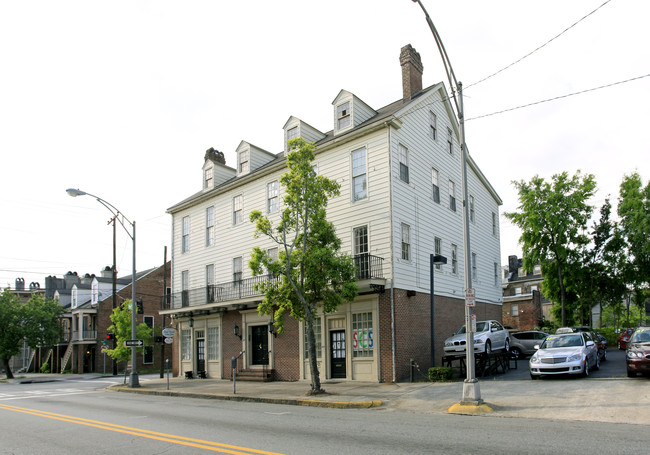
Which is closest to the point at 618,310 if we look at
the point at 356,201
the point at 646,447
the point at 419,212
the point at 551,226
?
the point at 551,226

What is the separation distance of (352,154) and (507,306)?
38.1 meters

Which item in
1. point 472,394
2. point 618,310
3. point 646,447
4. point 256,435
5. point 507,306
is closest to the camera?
point 646,447

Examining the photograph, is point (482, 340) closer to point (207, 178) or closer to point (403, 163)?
point (403, 163)

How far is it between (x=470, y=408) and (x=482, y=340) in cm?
759

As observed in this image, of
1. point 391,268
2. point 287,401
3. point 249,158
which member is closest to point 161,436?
point 287,401

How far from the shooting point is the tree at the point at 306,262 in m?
17.2

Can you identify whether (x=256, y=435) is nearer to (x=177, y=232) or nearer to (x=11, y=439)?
(x=11, y=439)

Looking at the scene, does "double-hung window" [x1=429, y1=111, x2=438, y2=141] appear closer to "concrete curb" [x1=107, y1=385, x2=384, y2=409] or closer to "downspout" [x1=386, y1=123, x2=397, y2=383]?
"downspout" [x1=386, y1=123, x2=397, y2=383]

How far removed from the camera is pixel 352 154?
22.2 metres

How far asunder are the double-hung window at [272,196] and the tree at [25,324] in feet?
96.6

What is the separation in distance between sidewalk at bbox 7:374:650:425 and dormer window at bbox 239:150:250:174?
1240 cm

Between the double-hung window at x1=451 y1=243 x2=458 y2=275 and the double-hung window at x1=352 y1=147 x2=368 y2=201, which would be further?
the double-hung window at x1=451 y1=243 x2=458 y2=275

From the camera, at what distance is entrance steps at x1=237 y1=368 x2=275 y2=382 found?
76.9 ft

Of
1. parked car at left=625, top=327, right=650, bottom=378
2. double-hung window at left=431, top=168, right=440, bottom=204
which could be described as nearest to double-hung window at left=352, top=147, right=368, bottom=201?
double-hung window at left=431, top=168, right=440, bottom=204
